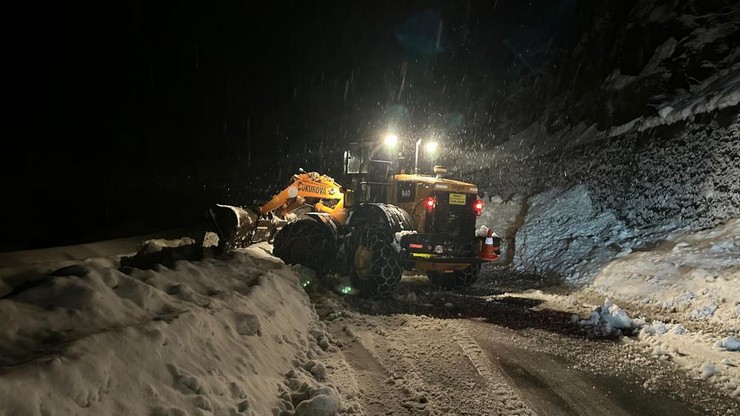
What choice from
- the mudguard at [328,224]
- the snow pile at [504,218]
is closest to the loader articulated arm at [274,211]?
the mudguard at [328,224]

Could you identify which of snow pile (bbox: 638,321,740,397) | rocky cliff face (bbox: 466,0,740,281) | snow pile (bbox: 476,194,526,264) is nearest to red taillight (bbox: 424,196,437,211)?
snow pile (bbox: 638,321,740,397)

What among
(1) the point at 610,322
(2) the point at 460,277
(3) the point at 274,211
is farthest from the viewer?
(3) the point at 274,211

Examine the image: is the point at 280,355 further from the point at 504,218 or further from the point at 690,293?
the point at 504,218

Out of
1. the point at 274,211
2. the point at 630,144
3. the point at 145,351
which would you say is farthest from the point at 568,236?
the point at 145,351

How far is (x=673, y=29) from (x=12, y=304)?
21145mm

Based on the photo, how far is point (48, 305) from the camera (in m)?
3.20

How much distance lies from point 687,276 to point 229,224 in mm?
9734

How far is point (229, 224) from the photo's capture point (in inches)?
399

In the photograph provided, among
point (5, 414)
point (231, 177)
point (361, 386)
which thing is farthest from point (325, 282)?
point (231, 177)

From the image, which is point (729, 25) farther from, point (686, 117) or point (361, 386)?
point (361, 386)

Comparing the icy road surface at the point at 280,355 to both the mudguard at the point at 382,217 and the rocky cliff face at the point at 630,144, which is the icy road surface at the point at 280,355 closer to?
the mudguard at the point at 382,217

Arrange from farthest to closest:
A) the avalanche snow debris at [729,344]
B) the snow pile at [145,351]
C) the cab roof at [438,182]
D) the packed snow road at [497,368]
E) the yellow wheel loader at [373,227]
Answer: the cab roof at [438,182] < the yellow wheel loader at [373,227] < the avalanche snow debris at [729,344] < the packed snow road at [497,368] < the snow pile at [145,351]

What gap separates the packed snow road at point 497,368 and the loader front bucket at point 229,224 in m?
3.07

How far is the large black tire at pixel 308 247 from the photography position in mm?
9555
